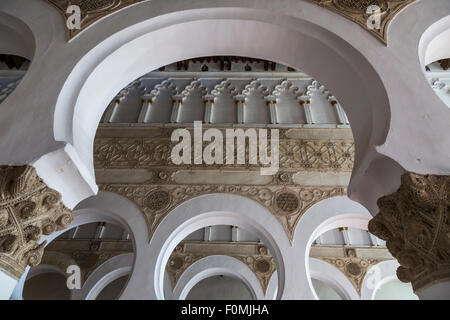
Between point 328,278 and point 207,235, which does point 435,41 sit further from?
point 207,235

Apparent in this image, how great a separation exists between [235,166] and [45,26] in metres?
3.36

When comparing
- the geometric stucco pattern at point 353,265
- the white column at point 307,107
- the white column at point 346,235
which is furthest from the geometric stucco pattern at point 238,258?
the white column at point 307,107

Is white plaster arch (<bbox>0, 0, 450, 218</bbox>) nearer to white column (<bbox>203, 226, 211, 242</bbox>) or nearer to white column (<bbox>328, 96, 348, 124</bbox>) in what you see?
white column (<bbox>328, 96, 348, 124</bbox>)

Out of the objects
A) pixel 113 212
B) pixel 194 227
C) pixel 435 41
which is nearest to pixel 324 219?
pixel 194 227

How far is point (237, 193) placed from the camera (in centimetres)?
497

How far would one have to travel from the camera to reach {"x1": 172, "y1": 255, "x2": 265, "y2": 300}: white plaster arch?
21.6ft

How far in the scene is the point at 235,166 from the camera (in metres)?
5.27

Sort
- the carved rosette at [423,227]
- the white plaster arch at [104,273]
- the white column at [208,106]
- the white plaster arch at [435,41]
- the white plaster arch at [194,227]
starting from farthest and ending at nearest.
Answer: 1. the white plaster arch at [104,273]
2. the white column at [208,106]
3. the white plaster arch at [194,227]
4. the white plaster arch at [435,41]
5. the carved rosette at [423,227]

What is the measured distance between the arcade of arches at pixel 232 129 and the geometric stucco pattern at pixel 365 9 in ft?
0.04

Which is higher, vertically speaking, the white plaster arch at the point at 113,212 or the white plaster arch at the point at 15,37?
the white plaster arch at the point at 113,212

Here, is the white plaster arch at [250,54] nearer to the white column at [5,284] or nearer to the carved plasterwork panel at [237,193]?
the white column at [5,284]

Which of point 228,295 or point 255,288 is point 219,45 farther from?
point 228,295

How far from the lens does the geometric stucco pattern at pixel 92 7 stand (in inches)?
98.3
